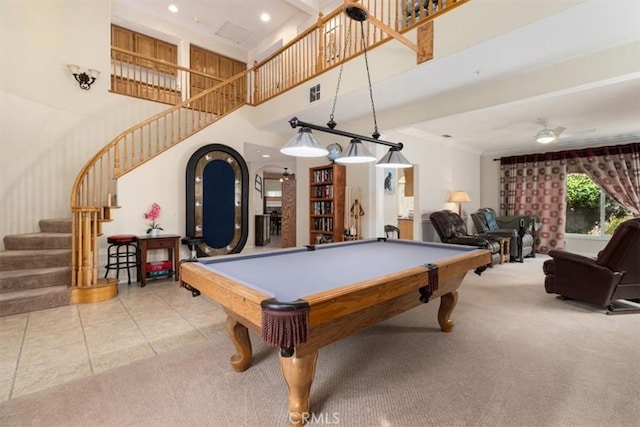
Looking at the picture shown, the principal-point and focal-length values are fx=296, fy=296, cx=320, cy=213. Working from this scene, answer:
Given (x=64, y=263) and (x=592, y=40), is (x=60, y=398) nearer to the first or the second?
(x=64, y=263)

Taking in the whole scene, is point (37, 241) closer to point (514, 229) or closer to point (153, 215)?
point (153, 215)

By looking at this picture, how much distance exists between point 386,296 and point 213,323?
6.76 feet

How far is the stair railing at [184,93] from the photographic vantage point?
3695 millimetres

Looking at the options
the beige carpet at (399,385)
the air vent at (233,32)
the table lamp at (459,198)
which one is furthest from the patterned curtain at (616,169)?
the air vent at (233,32)

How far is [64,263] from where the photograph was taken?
392 cm

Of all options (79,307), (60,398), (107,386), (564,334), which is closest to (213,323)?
(107,386)

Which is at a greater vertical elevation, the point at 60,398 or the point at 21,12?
the point at 21,12

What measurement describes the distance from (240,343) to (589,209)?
28.3 ft

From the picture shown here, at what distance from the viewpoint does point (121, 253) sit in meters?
4.50

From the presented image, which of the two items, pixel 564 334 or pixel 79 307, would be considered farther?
pixel 79 307

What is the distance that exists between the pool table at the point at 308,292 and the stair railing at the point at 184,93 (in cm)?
262

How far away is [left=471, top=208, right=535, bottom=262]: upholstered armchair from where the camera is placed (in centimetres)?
612

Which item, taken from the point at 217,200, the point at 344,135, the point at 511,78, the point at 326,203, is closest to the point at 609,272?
the point at 511,78

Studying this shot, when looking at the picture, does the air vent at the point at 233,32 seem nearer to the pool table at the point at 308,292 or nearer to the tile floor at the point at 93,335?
the tile floor at the point at 93,335
